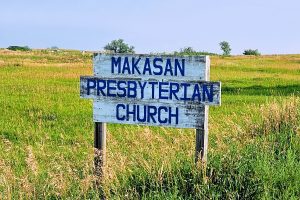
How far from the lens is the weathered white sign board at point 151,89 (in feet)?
22.7

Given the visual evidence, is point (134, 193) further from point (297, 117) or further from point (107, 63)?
point (297, 117)

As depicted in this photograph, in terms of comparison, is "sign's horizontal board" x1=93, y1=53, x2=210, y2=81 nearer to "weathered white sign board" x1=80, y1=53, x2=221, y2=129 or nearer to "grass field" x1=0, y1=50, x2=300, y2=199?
"weathered white sign board" x1=80, y1=53, x2=221, y2=129

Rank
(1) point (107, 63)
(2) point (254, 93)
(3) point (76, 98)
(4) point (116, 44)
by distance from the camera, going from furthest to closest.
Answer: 1. (4) point (116, 44)
2. (2) point (254, 93)
3. (3) point (76, 98)
4. (1) point (107, 63)

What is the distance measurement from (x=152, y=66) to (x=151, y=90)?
1.01ft

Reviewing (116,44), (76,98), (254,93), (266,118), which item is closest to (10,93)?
(76,98)

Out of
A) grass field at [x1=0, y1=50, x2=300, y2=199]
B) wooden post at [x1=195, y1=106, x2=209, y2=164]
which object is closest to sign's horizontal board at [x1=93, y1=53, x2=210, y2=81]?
wooden post at [x1=195, y1=106, x2=209, y2=164]

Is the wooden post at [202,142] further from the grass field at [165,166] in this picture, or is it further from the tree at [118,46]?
the tree at [118,46]

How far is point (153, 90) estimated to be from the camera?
23.4ft

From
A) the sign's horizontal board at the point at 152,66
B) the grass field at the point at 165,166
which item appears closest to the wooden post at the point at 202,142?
the grass field at the point at 165,166

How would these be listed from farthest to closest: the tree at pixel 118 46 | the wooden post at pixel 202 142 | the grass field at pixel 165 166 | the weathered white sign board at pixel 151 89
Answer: the tree at pixel 118 46
the weathered white sign board at pixel 151 89
the wooden post at pixel 202 142
the grass field at pixel 165 166

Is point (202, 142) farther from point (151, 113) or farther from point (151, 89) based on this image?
point (151, 89)

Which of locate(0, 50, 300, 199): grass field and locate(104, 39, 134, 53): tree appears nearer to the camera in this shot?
locate(0, 50, 300, 199): grass field

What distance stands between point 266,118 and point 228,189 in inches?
158

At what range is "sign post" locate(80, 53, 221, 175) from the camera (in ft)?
22.7
